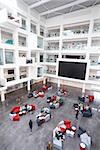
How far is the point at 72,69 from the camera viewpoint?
27.5ft

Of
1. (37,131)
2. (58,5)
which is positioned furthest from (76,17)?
(37,131)

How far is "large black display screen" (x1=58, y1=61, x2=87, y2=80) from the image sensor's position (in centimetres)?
799

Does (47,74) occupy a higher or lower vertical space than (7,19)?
lower

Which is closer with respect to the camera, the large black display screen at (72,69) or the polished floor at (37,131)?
the polished floor at (37,131)

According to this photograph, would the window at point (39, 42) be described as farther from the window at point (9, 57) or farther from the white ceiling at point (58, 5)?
the window at point (9, 57)

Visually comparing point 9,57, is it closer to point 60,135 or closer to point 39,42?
point 39,42

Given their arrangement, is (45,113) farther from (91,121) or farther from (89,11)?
(89,11)

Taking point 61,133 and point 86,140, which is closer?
point 86,140

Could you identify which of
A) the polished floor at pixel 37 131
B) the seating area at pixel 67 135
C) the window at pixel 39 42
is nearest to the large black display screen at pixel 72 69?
the window at pixel 39 42

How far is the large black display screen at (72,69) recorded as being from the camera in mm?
7990

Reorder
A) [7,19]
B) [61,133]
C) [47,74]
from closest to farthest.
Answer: [61,133] < [7,19] < [47,74]

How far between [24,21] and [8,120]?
6.43 meters

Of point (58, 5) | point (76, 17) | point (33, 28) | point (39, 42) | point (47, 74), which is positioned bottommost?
point (47, 74)

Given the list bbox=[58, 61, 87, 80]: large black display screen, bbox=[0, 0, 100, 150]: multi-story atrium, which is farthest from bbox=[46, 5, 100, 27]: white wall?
bbox=[58, 61, 87, 80]: large black display screen
